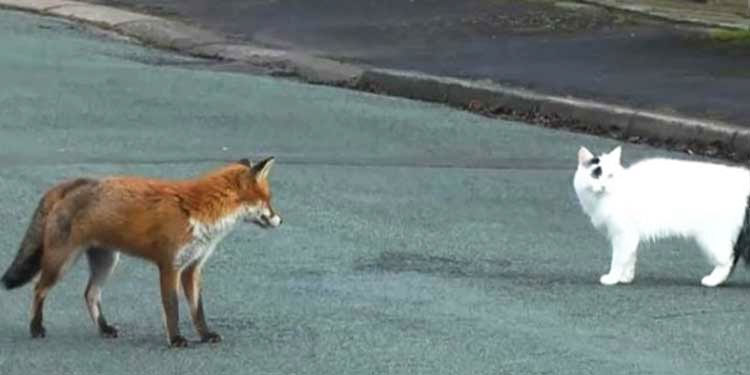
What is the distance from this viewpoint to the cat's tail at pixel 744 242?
9.19m

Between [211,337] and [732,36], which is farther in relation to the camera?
[732,36]

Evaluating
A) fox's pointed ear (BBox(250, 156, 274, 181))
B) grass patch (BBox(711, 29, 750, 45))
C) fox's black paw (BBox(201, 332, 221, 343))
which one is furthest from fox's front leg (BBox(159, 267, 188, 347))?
grass patch (BBox(711, 29, 750, 45))

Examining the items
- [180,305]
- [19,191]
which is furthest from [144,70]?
[180,305]

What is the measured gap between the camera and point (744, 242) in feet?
30.3

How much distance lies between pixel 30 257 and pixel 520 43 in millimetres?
10164

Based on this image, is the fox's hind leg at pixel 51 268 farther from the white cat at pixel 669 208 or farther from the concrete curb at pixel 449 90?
the concrete curb at pixel 449 90

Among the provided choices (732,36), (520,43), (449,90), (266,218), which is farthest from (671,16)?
(266,218)

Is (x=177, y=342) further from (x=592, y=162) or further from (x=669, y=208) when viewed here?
(x=669, y=208)

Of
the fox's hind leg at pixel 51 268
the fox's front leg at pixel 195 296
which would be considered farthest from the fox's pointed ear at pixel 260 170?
the fox's hind leg at pixel 51 268

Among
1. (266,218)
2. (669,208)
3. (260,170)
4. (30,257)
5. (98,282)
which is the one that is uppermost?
(260,170)

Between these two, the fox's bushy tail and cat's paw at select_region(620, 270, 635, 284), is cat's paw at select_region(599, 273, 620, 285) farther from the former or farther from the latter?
the fox's bushy tail

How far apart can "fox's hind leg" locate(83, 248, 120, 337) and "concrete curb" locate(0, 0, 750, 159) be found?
649cm

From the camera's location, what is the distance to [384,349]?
795cm

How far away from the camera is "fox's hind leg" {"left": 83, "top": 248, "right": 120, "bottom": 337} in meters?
8.11
